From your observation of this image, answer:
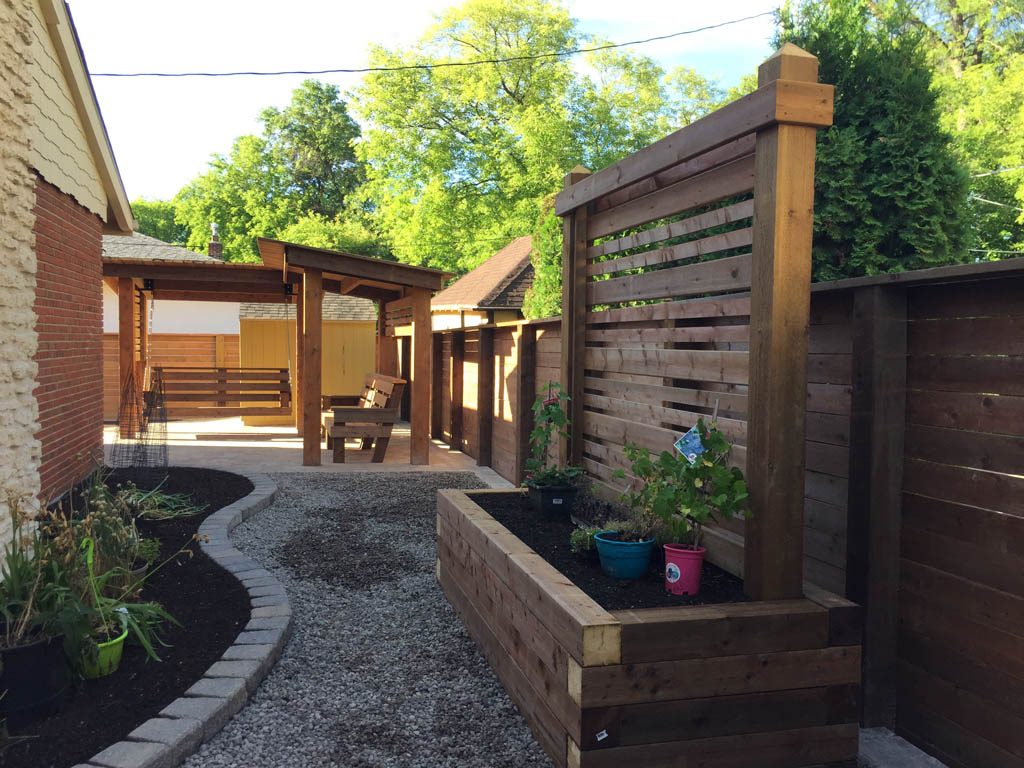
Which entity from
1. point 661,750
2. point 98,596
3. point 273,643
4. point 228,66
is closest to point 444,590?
point 273,643

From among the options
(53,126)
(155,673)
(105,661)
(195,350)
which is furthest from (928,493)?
(195,350)

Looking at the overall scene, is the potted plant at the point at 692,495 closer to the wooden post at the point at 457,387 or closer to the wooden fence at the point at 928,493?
the wooden fence at the point at 928,493

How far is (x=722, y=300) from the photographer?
353 centimetres

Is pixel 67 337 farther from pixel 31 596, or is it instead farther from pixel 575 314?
pixel 575 314

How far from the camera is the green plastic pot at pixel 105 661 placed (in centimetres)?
Result: 347

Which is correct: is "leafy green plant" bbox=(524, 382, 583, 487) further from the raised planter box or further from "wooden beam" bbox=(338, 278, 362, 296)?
"wooden beam" bbox=(338, 278, 362, 296)

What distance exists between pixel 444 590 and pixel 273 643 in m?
1.41

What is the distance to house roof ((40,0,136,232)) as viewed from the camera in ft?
22.1

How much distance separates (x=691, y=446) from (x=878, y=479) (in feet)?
2.33

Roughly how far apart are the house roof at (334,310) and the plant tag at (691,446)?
15.6 metres

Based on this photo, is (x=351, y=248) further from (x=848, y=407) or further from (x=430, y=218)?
(x=848, y=407)

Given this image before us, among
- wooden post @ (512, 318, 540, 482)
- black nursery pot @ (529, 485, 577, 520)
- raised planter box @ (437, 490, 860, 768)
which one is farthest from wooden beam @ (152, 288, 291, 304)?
raised planter box @ (437, 490, 860, 768)

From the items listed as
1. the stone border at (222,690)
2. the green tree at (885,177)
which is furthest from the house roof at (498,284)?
the stone border at (222,690)

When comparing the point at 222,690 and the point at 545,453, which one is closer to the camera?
the point at 222,690
